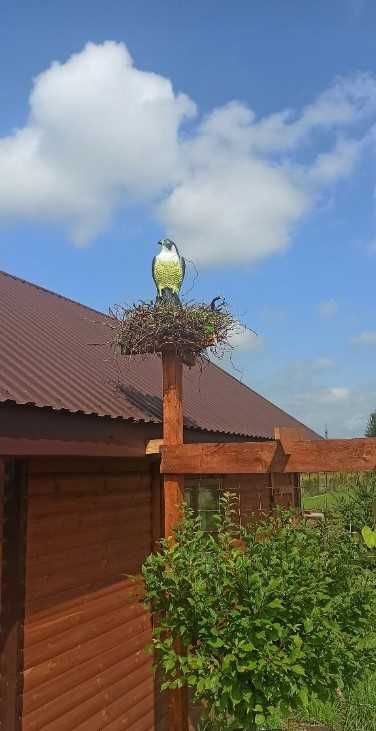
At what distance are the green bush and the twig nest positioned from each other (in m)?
1.33

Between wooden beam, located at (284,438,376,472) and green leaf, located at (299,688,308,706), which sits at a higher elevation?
wooden beam, located at (284,438,376,472)

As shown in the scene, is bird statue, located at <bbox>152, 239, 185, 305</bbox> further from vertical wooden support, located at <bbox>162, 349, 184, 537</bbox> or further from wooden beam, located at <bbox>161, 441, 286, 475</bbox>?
wooden beam, located at <bbox>161, 441, 286, 475</bbox>

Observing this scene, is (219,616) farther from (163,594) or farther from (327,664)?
(327,664)

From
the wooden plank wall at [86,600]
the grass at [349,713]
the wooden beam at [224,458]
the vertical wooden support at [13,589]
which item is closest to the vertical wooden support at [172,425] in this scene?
the wooden beam at [224,458]

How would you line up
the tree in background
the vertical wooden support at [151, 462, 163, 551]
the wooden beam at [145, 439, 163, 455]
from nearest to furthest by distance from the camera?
the wooden beam at [145, 439, 163, 455] < the vertical wooden support at [151, 462, 163, 551] < the tree in background

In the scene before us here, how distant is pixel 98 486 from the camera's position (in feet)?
17.9

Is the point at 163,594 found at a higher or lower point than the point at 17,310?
lower

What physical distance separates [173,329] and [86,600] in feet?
Result: 7.69

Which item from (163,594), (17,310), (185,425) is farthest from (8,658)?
(17,310)

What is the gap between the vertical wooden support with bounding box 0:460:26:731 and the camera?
13.6 feet

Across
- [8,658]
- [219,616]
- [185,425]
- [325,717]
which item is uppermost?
[185,425]

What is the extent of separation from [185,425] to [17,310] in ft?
8.59

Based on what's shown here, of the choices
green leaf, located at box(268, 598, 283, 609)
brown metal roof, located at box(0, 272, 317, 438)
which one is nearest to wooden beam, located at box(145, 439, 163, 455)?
brown metal roof, located at box(0, 272, 317, 438)

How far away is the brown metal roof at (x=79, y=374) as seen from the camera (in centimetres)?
434
